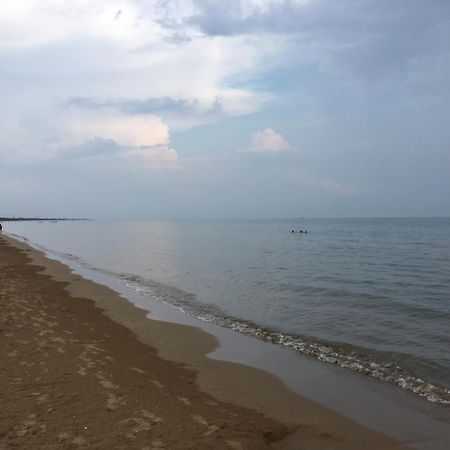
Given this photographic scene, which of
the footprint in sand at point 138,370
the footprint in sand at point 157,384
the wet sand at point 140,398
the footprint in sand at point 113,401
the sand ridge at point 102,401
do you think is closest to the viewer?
the sand ridge at point 102,401

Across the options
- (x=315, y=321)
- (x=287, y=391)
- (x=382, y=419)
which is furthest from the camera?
(x=315, y=321)

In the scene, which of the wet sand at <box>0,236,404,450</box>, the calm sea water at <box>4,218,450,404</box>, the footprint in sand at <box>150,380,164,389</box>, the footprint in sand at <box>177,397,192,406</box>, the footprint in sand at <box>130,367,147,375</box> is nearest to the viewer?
the wet sand at <box>0,236,404,450</box>

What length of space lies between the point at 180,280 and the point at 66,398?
1920 cm

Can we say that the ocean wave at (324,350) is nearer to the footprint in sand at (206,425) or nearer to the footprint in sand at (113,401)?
the footprint in sand at (206,425)

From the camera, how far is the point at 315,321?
48.3 feet

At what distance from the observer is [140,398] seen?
22.9ft

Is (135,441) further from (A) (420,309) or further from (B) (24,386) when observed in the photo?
(A) (420,309)

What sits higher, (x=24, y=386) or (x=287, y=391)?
(x=24, y=386)

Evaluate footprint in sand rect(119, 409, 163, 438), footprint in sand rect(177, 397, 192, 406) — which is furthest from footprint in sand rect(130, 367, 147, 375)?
footprint in sand rect(119, 409, 163, 438)

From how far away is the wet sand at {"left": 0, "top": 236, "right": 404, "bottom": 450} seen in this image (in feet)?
18.7

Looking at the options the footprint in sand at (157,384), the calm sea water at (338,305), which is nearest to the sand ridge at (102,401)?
the footprint in sand at (157,384)

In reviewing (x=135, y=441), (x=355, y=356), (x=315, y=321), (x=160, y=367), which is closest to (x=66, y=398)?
(x=135, y=441)

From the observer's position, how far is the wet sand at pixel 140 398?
570cm

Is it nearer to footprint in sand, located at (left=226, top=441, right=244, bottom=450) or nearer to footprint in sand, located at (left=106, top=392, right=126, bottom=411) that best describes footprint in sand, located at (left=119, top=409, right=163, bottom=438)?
footprint in sand, located at (left=106, top=392, right=126, bottom=411)
